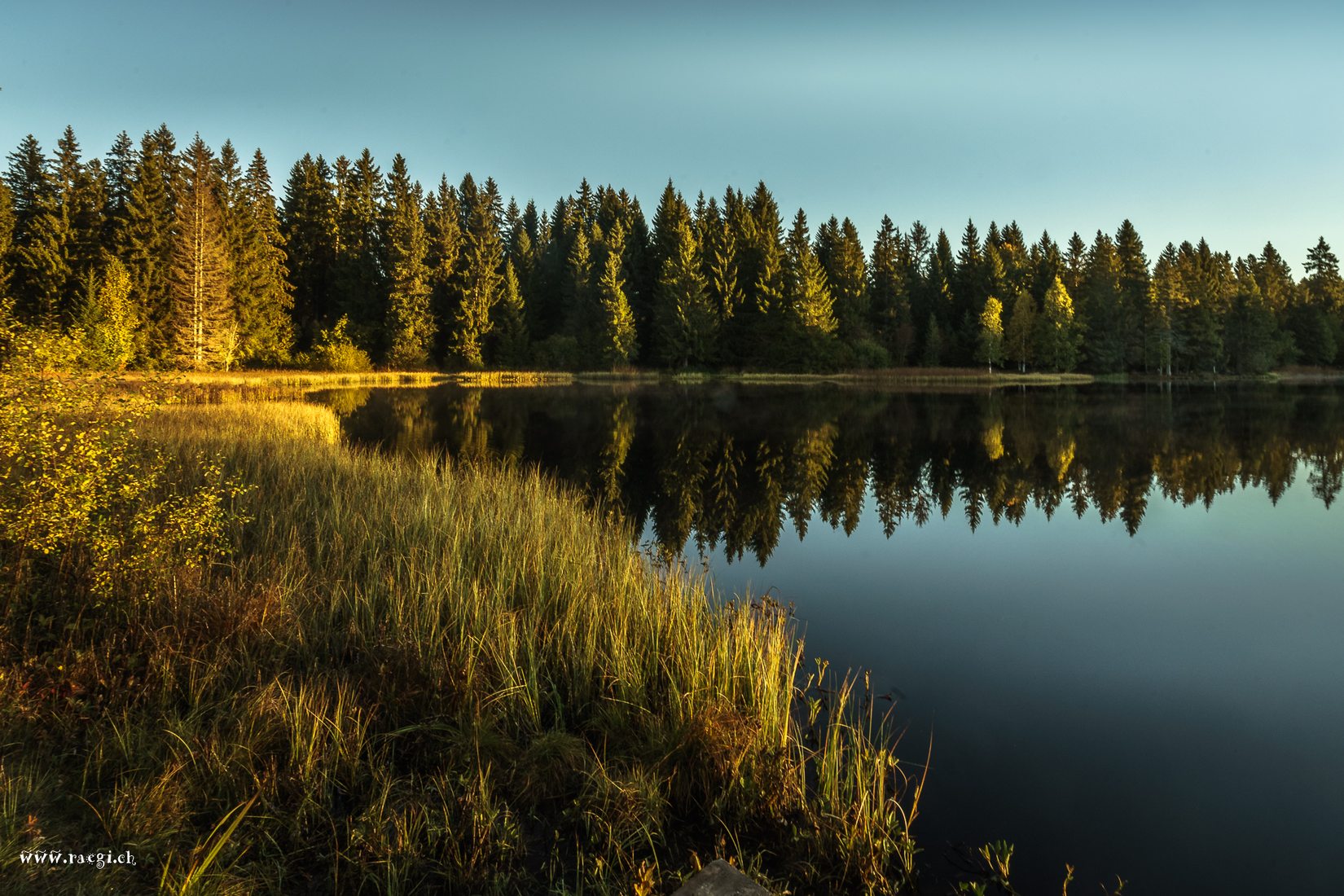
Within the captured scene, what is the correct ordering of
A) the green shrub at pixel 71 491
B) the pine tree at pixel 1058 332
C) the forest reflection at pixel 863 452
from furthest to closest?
the pine tree at pixel 1058 332
the forest reflection at pixel 863 452
the green shrub at pixel 71 491

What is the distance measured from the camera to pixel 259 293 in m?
56.4

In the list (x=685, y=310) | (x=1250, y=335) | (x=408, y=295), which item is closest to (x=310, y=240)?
(x=408, y=295)

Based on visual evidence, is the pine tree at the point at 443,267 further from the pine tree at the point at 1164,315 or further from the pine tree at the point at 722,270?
the pine tree at the point at 1164,315

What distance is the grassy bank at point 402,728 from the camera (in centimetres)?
356

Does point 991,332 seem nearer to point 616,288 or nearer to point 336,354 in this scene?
point 616,288

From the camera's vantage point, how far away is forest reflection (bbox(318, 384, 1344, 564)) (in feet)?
47.1

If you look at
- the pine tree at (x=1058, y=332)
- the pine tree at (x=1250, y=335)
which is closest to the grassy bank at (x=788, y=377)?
the pine tree at (x=1058, y=332)

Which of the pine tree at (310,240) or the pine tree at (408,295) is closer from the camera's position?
the pine tree at (408,295)

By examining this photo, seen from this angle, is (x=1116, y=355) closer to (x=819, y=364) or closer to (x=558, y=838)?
(x=819, y=364)

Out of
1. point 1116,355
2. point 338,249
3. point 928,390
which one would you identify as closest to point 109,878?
point 928,390

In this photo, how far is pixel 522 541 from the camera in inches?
310

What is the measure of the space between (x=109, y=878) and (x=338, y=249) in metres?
73.6

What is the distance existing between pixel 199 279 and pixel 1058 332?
67103 millimetres

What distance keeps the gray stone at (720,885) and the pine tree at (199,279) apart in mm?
50481
